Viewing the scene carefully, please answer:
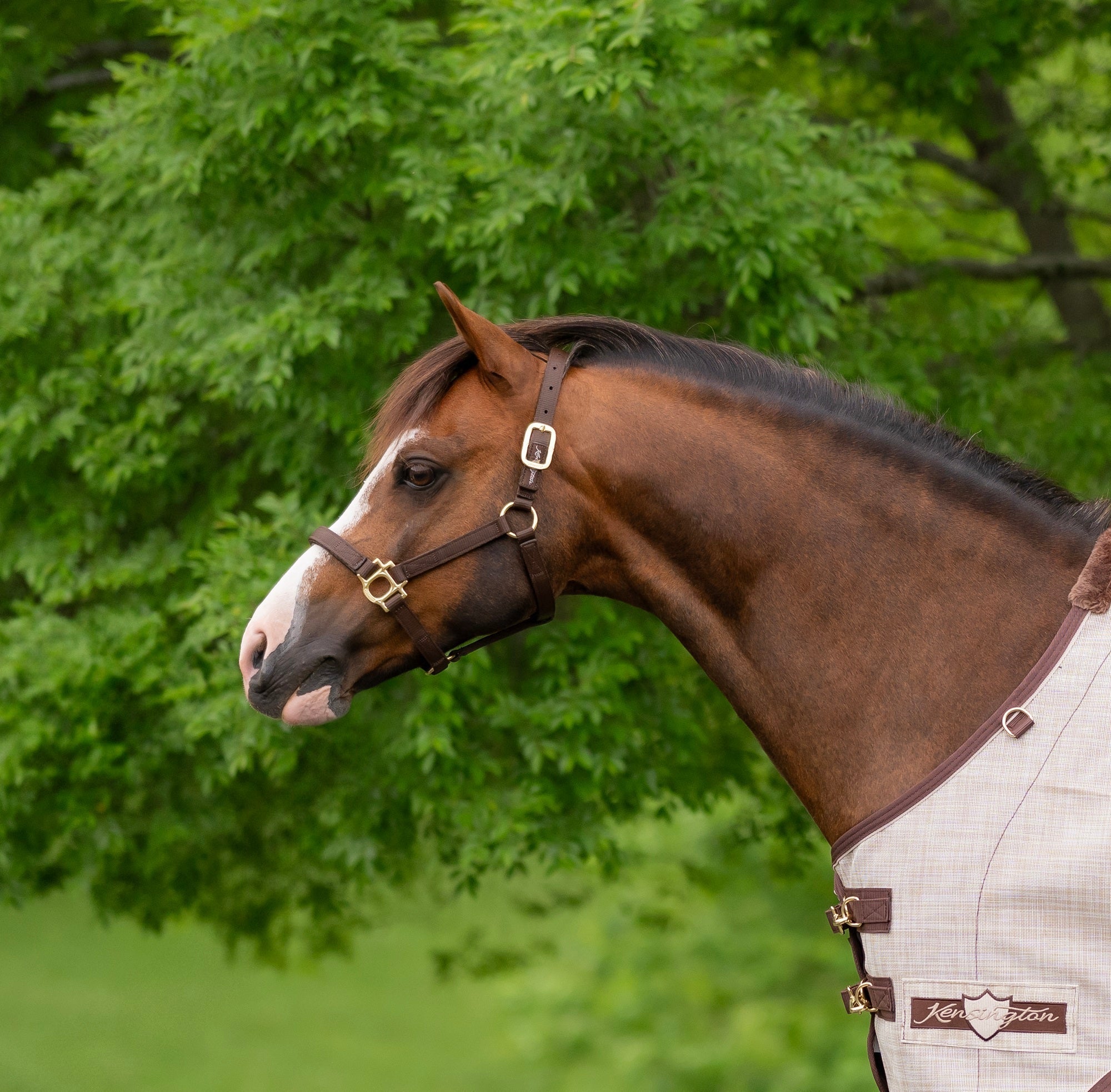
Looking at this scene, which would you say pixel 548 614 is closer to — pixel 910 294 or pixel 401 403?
pixel 401 403

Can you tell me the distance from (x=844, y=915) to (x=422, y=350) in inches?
128

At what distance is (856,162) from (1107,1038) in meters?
3.54

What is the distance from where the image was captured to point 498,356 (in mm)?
2287

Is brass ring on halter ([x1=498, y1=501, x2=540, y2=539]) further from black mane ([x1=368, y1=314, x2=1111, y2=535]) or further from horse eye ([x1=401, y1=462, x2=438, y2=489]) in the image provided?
black mane ([x1=368, y1=314, x2=1111, y2=535])

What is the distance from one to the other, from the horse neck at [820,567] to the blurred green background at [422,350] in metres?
1.13

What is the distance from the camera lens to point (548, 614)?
235 centimetres

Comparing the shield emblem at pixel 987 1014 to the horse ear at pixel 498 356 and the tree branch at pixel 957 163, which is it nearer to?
the horse ear at pixel 498 356

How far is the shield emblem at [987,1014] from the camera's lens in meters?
1.90

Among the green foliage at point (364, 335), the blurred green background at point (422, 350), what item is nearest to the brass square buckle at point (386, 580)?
the blurred green background at point (422, 350)

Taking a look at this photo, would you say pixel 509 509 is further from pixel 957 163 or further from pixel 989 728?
pixel 957 163

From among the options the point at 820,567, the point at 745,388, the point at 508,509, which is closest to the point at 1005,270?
the point at 745,388

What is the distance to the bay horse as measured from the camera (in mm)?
2059

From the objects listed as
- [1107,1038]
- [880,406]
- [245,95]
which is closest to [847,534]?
[880,406]

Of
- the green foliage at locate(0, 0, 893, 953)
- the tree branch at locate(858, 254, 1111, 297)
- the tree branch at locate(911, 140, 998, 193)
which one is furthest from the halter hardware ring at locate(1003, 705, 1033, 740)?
the tree branch at locate(911, 140, 998, 193)
